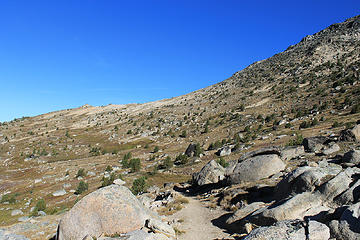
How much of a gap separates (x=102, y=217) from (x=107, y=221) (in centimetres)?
32

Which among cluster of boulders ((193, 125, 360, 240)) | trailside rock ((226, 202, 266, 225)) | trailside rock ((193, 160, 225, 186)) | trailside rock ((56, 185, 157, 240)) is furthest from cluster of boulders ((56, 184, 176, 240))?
trailside rock ((193, 160, 225, 186))

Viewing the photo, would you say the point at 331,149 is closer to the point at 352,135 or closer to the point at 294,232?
the point at 352,135

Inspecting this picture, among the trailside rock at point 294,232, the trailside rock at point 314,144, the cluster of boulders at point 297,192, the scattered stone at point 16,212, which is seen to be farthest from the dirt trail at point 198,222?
the scattered stone at point 16,212

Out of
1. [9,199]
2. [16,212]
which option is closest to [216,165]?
A: [16,212]

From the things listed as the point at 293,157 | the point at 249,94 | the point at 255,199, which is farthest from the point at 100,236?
the point at 249,94

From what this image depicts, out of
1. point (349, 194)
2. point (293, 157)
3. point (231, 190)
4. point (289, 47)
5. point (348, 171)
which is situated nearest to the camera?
point (349, 194)

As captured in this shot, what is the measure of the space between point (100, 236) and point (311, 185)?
36.4 feet

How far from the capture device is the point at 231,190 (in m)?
17.7

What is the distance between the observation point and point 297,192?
40.8 feet

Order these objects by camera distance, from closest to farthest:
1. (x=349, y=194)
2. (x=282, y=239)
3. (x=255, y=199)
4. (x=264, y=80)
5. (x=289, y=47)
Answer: (x=282, y=239)
(x=349, y=194)
(x=255, y=199)
(x=264, y=80)
(x=289, y=47)

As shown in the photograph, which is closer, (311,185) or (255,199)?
(311,185)

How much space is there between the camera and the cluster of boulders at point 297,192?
26.0 ft

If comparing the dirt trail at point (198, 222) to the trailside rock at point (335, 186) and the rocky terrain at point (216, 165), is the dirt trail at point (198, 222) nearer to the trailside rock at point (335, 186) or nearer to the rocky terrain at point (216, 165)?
the rocky terrain at point (216, 165)

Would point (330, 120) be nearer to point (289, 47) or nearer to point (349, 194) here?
point (349, 194)
